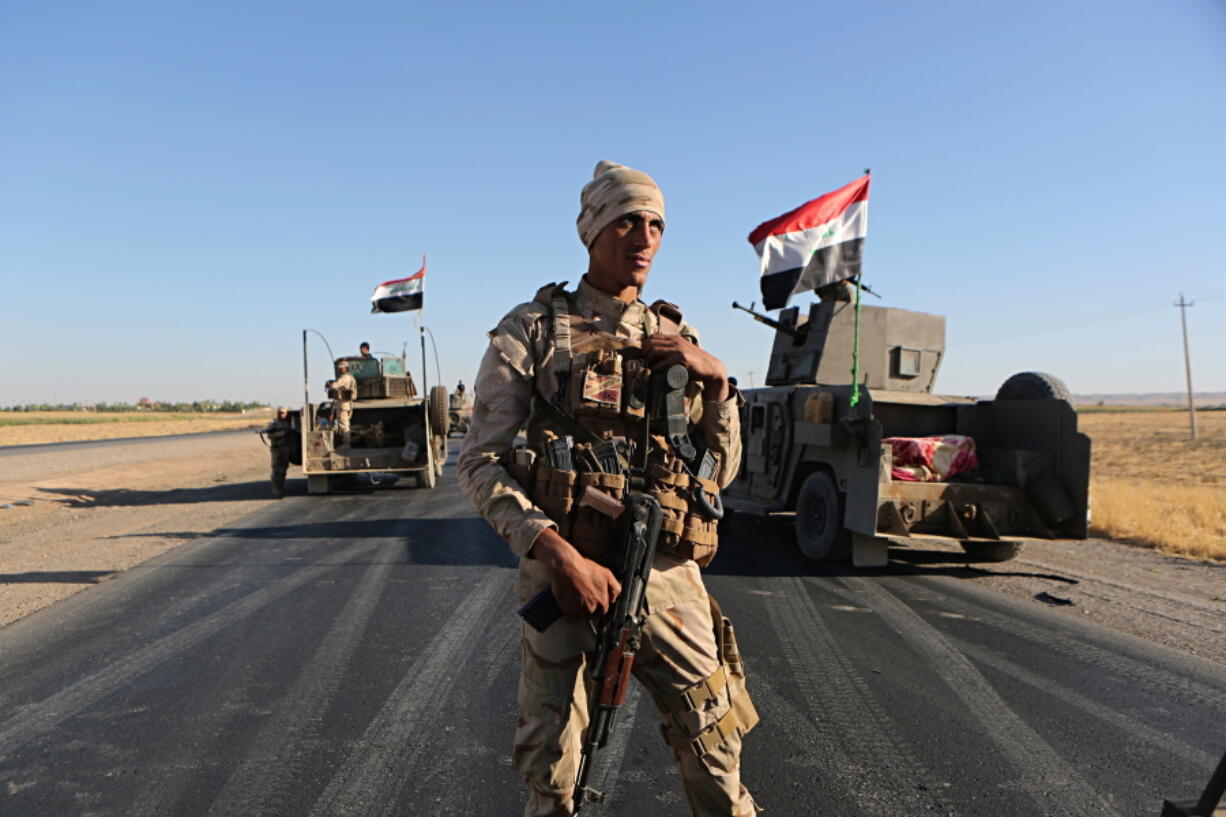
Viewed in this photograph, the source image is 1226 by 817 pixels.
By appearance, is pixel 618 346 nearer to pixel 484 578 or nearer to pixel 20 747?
pixel 20 747

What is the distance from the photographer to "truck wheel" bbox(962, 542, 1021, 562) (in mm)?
8047

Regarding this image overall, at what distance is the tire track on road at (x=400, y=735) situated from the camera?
2.93 metres

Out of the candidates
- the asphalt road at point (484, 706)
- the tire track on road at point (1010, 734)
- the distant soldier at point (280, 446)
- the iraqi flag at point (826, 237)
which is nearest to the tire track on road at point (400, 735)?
the asphalt road at point (484, 706)

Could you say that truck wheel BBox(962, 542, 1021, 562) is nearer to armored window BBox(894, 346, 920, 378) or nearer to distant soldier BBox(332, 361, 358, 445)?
armored window BBox(894, 346, 920, 378)

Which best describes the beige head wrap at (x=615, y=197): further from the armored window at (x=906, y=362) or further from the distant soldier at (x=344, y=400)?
the distant soldier at (x=344, y=400)

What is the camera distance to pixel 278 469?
13812mm

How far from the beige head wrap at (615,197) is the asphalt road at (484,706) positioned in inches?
81.3

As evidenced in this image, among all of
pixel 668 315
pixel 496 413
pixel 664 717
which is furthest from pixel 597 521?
pixel 668 315

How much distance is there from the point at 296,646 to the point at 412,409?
35.2 ft

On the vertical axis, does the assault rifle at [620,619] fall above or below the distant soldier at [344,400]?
below

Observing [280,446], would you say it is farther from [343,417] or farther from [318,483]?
[343,417]

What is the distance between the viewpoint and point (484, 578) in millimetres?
6730

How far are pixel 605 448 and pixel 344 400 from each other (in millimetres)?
13372

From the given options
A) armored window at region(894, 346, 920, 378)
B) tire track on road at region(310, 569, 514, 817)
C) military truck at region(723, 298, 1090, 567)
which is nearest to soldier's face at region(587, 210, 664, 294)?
tire track on road at region(310, 569, 514, 817)
